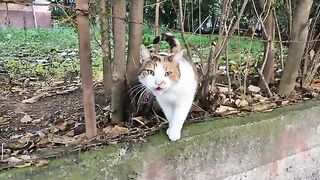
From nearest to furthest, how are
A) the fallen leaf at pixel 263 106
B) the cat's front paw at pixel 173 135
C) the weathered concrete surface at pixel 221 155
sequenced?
1. the weathered concrete surface at pixel 221 155
2. the cat's front paw at pixel 173 135
3. the fallen leaf at pixel 263 106

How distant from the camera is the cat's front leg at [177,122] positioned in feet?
6.06

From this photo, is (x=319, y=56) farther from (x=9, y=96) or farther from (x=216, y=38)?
(x=9, y=96)

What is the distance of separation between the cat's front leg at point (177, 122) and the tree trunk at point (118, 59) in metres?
0.30

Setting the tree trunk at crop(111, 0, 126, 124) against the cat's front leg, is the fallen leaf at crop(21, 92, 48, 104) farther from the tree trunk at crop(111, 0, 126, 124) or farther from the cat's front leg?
the cat's front leg

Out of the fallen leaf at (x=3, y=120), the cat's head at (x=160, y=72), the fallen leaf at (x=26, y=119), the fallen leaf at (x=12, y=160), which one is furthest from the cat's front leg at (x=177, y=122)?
the fallen leaf at (x=3, y=120)

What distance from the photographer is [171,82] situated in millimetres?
1750

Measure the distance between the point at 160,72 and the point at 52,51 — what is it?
3.65 metres

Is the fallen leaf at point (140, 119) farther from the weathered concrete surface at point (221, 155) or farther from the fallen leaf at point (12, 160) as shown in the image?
the fallen leaf at point (12, 160)

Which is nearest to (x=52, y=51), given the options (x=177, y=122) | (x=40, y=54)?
(x=40, y=54)

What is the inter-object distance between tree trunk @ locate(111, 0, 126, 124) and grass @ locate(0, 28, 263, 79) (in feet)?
0.45

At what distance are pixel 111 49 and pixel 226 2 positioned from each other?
64 centimetres

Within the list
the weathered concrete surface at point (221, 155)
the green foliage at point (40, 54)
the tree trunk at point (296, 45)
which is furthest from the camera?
the green foliage at point (40, 54)

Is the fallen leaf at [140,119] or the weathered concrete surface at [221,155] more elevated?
the fallen leaf at [140,119]

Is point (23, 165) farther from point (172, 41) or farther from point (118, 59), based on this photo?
point (172, 41)
